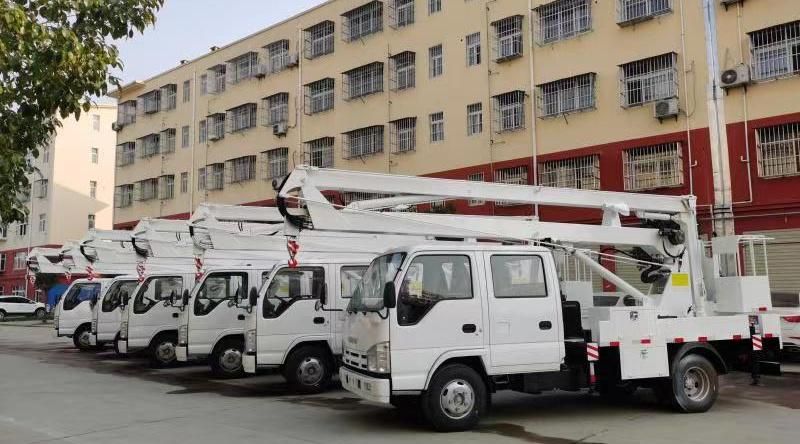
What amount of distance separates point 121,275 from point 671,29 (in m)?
16.6

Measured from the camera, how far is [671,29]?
20.5m

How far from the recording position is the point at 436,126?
88.7 ft

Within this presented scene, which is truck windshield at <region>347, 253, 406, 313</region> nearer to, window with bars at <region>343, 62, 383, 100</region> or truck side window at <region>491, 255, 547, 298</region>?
truck side window at <region>491, 255, 547, 298</region>

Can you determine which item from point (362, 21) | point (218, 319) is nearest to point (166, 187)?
point (362, 21)

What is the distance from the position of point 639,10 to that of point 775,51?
4197 millimetres

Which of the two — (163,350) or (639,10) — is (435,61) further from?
(163,350)

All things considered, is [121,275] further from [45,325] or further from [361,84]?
[45,325]

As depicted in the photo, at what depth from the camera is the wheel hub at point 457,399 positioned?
8.02 meters

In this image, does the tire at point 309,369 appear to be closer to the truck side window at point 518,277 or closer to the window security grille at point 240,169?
the truck side window at point 518,277

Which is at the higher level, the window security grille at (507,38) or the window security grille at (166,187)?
the window security grille at (507,38)

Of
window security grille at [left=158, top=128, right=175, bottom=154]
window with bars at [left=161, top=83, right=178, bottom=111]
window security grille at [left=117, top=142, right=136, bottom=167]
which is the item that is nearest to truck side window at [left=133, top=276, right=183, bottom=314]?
window security grille at [left=158, top=128, right=175, bottom=154]

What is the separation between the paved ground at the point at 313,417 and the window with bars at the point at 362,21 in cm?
1983

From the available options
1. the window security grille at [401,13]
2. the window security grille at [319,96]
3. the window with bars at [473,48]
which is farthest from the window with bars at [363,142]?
the window with bars at [473,48]

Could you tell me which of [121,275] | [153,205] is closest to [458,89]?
[121,275]
